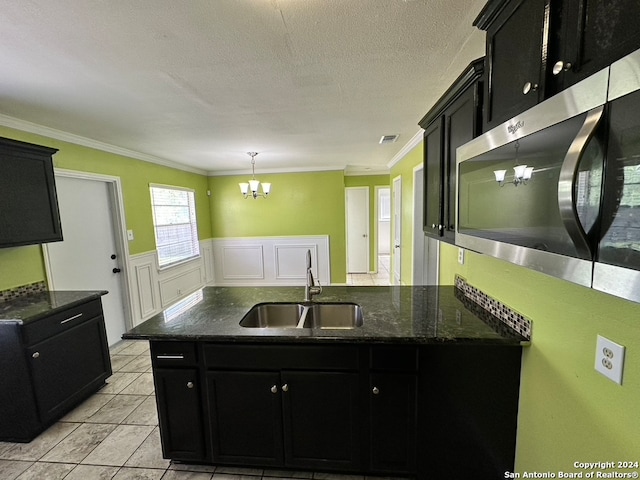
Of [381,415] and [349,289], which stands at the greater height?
[349,289]

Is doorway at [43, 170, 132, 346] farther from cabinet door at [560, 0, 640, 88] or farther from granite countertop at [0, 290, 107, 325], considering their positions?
cabinet door at [560, 0, 640, 88]

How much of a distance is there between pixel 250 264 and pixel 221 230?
941 millimetres

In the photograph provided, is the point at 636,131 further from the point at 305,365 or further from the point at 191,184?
the point at 191,184

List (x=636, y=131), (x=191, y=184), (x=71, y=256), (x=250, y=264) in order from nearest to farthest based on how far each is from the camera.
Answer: (x=636, y=131), (x=71, y=256), (x=191, y=184), (x=250, y=264)

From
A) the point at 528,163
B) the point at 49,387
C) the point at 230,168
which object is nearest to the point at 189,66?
the point at 528,163

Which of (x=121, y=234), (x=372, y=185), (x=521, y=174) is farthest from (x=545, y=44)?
(x=372, y=185)

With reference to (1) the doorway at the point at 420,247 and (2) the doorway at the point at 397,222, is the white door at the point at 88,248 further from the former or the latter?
(2) the doorway at the point at 397,222

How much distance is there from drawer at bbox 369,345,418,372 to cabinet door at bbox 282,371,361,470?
0.15 m

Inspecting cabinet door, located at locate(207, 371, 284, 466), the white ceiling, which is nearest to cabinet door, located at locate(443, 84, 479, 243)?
the white ceiling

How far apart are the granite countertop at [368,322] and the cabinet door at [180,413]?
267 mm

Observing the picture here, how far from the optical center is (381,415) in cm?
152

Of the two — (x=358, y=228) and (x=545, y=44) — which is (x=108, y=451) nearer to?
(x=545, y=44)

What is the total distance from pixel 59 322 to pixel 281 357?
1.88 meters

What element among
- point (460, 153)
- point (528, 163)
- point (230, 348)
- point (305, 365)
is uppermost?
point (460, 153)
